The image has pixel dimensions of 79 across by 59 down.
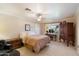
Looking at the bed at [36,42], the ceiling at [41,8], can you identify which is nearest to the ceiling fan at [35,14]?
the ceiling at [41,8]

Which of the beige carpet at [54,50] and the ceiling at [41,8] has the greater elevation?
the ceiling at [41,8]

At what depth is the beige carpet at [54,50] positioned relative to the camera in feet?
5.39

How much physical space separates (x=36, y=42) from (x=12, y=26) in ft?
1.50

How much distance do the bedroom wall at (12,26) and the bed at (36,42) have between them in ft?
0.30

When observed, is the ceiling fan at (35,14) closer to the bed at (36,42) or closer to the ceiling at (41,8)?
the ceiling at (41,8)

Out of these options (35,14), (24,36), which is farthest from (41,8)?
(24,36)

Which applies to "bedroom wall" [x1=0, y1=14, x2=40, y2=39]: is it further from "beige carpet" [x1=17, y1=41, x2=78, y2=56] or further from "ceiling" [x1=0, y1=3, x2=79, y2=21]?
"beige carpet" [x1=17, y1=41, x2=78, y2=56]

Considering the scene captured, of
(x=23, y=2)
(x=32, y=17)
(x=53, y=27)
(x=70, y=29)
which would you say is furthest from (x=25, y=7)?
(x=70, y=29)

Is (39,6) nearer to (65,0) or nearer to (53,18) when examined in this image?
(53,18)

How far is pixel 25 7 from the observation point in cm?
165

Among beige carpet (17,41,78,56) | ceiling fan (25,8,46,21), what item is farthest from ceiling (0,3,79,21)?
beige carpet (17,41,78,56)

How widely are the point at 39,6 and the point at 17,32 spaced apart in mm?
540

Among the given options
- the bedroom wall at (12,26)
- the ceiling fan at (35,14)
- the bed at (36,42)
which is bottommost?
the bed at (36,42)

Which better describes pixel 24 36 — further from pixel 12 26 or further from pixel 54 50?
pixel 54 50
